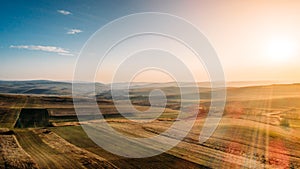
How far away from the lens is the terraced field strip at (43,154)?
697 inches

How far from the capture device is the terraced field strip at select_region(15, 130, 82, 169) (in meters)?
17.7

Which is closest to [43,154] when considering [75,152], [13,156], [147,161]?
[13,156]

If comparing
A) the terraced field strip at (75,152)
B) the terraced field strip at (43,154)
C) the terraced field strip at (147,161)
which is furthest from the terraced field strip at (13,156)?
the terraced field strip at (147,161)

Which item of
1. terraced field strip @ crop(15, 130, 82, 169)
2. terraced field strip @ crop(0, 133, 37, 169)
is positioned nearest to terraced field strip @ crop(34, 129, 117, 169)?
terraced field strip @ crop(15, 130, 82, 169)

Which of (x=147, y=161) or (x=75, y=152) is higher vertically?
(x=147, y=161)

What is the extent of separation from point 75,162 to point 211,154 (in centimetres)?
1092

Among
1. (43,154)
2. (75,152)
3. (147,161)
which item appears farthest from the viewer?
(75,152)

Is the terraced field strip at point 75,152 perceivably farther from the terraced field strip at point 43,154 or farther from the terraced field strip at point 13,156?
the terraced field strip at point 13,156

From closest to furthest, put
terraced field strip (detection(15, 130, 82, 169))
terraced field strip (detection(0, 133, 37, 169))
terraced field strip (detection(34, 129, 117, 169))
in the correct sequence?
terraced field strip (detection(0, 133, 37, 169))
terraced field strip (detection(15, 130, 82, 169))
terraced field strip (detection(34, 129, 117, 169))

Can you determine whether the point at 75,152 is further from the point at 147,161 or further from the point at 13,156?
the point at 147,161

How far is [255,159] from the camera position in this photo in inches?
815

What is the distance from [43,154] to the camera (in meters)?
20.5

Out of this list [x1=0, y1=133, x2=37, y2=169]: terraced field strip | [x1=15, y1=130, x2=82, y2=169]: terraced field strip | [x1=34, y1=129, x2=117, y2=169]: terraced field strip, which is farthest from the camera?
[x1=34, y1=129, x2=117, y2=169]: terraced field strip

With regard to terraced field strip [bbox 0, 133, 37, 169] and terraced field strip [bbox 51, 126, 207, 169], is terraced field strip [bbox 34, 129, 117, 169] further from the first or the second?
terraced field strip [bbox 0, 133, 37, 169]
